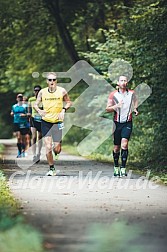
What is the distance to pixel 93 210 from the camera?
1005 centimetres

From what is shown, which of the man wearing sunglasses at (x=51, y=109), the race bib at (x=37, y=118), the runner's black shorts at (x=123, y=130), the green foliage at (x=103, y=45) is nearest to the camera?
the runner's black shorts at (x=123, y=130)

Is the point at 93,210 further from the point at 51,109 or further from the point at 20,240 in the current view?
the point at 51,109

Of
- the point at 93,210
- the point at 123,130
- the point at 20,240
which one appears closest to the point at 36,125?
the point at 123,130

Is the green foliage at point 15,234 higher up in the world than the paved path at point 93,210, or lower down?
higher up

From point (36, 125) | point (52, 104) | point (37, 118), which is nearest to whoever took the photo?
point (52, 104)

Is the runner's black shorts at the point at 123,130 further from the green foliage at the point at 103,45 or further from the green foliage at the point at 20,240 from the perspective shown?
the green foliage at the point at 20,240

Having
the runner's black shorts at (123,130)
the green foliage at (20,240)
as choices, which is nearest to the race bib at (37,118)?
the runner's black shorts at (123,130)

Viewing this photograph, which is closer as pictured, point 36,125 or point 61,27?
point 36,125

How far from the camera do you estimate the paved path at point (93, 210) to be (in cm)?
764

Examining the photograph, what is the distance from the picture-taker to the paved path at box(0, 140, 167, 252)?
7.64 m

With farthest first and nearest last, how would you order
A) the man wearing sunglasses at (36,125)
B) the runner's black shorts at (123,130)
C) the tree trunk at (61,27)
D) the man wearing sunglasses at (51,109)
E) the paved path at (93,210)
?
the tree trunk at (61,27) → the man wearing sunglasses at (36,125) → the man wearing sunglasses at (51,109) → the runner's black shorts at (123,130) → the paved path at (93,210)

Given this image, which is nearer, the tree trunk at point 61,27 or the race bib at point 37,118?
the race bib at point 37,118

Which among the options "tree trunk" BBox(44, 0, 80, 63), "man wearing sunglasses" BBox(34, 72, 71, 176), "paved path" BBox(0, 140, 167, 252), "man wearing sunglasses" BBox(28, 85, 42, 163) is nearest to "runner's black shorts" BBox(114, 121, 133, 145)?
"paved path" BBox(0, 140, 167, 252)

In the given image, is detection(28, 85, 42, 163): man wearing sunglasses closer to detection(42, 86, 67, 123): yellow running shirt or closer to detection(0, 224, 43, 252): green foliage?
detection(42, 86, 67, 123): yellow running shirt
